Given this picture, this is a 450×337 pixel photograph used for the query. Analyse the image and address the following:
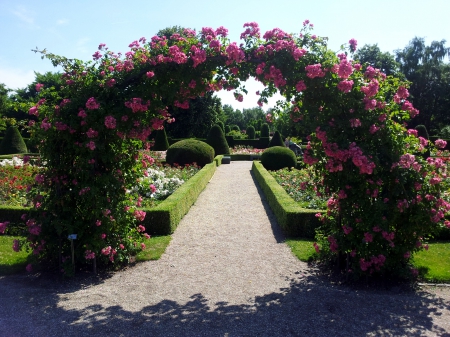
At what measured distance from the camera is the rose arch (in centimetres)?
438

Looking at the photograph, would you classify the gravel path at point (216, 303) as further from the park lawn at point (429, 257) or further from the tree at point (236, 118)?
the tree at point (236, 118)

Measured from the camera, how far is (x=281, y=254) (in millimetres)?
5969

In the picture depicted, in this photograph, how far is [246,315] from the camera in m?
3.88

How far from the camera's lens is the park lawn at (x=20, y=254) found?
526cm

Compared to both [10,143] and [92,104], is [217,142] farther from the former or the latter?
[92,104]

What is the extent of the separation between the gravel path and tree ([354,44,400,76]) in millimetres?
36843

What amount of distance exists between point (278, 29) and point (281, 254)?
3.32 m

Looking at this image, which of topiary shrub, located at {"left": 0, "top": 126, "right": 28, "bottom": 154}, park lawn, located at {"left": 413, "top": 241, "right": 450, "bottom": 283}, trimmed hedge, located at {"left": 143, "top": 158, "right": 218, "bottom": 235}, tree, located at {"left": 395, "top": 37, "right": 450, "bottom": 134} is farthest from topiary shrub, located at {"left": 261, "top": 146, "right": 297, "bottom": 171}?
tree, located at {"left": 395, "top": 37, "right": 450, "bottom": 134}

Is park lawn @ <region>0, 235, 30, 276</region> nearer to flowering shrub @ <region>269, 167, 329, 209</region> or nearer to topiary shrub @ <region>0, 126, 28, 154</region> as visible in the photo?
flowering shrub @ <region>269, 167, 329, 209</region>

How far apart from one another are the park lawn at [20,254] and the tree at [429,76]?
37.8 meters

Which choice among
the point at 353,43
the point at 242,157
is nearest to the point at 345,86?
the point at 353,43

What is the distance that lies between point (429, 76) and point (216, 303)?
41.0 m

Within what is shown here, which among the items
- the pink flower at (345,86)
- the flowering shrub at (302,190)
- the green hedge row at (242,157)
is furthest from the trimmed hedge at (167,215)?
the green hedge row at (242,157)

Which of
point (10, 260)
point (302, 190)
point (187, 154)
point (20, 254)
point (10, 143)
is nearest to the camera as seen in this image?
point (10, 260)
